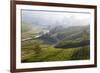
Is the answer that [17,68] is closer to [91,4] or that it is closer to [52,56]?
[52,56]

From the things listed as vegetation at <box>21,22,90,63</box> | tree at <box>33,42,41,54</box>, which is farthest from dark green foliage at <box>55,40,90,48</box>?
tree at <box>33,42,41,54</box>

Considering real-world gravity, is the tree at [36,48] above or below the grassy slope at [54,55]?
above

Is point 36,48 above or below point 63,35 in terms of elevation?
below

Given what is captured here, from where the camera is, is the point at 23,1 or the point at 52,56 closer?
the point at 23,1

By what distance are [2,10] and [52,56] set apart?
643 mm

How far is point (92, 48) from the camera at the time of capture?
1812 mm


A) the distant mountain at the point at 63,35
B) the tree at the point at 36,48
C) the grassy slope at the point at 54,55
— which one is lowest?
the grassy slope at the point at 54,55

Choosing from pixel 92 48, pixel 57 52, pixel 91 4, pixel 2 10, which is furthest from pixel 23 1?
pixel 92 48

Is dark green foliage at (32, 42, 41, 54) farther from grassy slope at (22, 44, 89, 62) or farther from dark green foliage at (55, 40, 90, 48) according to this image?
dark green foliage at (55, 40, 90, 48)

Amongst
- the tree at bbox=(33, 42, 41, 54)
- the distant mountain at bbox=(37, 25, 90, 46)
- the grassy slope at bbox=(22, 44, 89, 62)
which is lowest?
the grassy slope at bbox=(22, 44, 89, 62)

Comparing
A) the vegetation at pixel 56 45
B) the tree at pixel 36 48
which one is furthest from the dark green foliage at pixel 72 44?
the tree at pixel 36 48

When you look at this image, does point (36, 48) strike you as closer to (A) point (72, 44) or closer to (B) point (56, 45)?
(B) point (56, 45)

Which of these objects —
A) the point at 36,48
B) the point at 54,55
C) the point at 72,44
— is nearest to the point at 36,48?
the point at 36,48

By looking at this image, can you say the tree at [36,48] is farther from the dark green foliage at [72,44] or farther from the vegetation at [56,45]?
the dark green foliage at [72,44]
